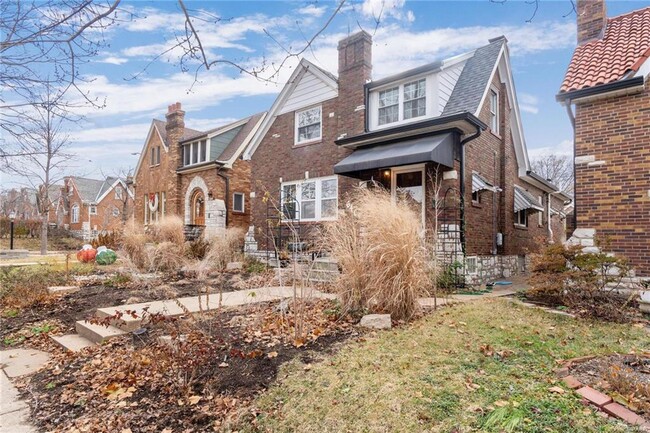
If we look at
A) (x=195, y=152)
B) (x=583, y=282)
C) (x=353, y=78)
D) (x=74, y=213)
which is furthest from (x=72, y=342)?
(x=74, y=213)

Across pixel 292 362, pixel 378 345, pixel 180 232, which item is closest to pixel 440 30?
pixel 378 345

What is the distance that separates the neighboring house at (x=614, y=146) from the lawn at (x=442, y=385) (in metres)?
2.52

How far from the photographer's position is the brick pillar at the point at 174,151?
20.2 metres

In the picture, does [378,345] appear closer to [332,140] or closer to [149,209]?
[332,140]

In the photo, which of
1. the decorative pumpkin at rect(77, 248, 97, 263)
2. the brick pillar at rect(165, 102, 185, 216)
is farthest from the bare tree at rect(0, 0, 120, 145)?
the brick pillar at rect(165, 102, 185, 216)

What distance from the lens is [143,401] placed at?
3.25 m

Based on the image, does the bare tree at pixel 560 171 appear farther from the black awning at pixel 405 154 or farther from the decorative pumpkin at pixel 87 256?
the decorative pumpkin at pixel 87 256

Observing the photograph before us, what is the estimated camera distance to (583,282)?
6.03 m

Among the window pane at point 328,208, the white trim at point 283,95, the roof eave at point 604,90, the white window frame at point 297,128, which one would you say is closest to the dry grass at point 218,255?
the window pane at point 328,208

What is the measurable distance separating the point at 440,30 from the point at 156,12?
13.1 ft

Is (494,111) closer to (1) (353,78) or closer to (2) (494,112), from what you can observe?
(2) (494,112)

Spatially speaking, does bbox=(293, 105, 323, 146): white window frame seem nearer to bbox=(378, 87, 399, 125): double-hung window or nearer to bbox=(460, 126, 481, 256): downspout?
bbox=(378, 87, 399, 125): double-hung window

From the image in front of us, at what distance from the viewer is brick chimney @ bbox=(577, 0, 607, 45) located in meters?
8.08

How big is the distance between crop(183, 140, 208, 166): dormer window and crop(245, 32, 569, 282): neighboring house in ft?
17.5
